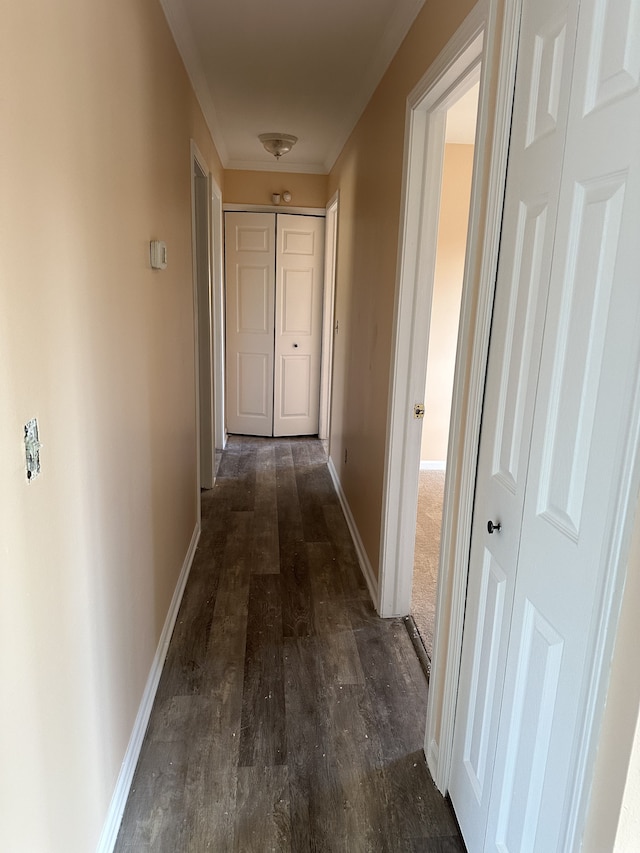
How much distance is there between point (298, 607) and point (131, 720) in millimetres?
1009

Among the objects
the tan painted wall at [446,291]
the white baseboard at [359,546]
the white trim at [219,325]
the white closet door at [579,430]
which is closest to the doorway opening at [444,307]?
the tan painted wall at [446,291]

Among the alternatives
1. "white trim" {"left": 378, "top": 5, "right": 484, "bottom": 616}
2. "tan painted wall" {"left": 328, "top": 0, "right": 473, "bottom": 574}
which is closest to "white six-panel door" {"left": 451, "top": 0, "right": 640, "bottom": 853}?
"tan painted wall" {"left": 328, "top": 0, "right": 473, "bottom": 574}

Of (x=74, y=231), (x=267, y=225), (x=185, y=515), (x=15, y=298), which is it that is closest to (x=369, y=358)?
(x=185, y=515)

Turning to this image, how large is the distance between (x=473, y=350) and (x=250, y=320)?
4070 millimetres

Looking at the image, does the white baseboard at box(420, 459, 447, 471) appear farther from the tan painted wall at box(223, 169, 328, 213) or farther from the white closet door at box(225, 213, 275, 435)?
the tan painted wall at box(223, 169, 328, 213)

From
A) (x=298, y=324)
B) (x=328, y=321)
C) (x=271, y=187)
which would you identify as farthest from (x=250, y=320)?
(x=271, y=187)

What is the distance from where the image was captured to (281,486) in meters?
4.16

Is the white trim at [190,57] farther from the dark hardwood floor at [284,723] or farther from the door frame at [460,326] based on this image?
the dark hardwood floor at [284,723]

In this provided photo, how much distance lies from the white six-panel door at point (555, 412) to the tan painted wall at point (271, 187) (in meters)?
4.13

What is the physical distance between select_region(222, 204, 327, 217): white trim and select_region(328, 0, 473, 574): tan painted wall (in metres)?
1.03

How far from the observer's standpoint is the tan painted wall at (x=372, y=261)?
2.07 meters

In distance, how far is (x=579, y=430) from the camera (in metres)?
0.94

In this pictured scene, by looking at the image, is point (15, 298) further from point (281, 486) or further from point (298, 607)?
point (281, 486)

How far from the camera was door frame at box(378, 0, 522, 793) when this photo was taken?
1283mm
